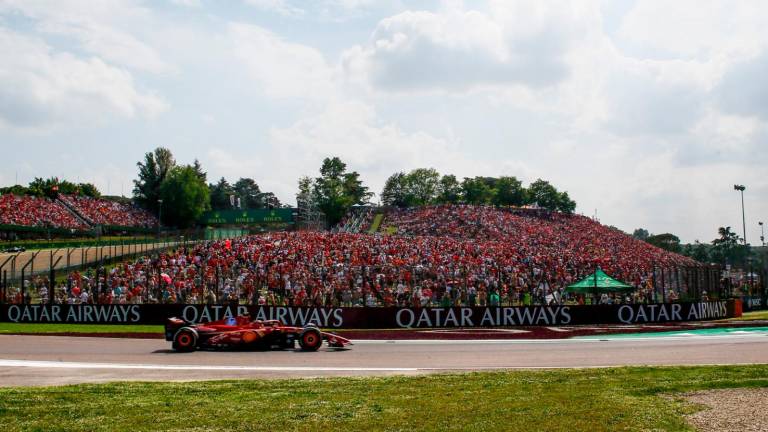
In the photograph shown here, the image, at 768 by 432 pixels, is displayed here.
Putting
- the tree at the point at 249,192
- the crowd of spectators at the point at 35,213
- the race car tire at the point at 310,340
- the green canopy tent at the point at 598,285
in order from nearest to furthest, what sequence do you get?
the race car tire at the point at 310,340
the green canopy tent at the point at 598,285
the crowd of spectators at the point at 35,213
the tree at the point at 249,192

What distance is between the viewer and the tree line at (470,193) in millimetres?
109812

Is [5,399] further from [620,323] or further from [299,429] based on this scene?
[620,323]

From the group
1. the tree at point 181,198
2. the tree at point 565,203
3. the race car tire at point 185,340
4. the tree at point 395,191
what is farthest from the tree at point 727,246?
the race car tire at point 185,340

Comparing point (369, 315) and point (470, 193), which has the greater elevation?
point (470, 193)

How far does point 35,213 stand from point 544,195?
241ft

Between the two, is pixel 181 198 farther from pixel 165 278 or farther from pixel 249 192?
pixel 249 192

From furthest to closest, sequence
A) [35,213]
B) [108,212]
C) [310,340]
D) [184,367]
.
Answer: [108,212] < [35,213] < [310,340] < [184,367]

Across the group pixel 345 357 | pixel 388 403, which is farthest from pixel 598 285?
pixel 388 403

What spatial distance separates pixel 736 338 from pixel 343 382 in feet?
49.9

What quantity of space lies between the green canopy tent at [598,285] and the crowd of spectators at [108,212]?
178 ft

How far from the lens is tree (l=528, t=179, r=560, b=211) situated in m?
111

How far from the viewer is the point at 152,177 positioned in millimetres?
94688

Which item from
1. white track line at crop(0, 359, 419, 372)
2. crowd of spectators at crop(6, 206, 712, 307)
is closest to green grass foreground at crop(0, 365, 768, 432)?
white track line at crop(0, 359, 419, 372)

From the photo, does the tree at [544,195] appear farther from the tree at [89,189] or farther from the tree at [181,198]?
the tree at [89,189]
